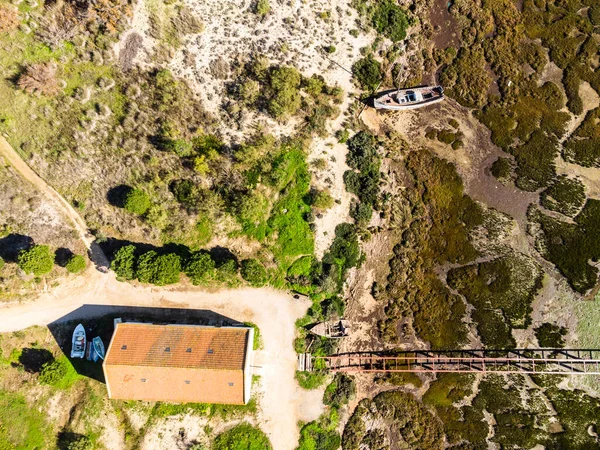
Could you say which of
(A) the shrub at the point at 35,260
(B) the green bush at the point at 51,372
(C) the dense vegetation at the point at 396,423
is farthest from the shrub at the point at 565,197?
(B) the green bush at the point at 51,372

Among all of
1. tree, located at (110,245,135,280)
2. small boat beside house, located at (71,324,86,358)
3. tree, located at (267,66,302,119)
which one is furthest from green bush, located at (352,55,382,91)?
small boat beside house, located at (71,324,86,358)

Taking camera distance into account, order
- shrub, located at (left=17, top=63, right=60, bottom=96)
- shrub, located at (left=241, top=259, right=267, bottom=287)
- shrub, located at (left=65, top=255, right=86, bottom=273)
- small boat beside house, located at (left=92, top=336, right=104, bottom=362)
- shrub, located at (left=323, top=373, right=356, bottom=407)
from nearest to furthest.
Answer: shrub, located at (left=17, top=63, right=60, bottom=96) < shrub, located at (left=65, top=255, right=86, bottom=273) < shrub, located at (left=241, top=259, right=267, bottom=287) < small boat beside house, located at (left=92, top=336, right=104, bottom=362) < shrub, located at (left=323, top=373, right=356, bottom=407)

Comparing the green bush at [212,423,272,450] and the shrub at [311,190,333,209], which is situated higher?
the shrub at [311,190,333,209]

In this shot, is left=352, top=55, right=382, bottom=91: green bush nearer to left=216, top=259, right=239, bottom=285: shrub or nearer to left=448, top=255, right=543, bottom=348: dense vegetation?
left=448, top=255, right=543, bottom=348: dense vegetation

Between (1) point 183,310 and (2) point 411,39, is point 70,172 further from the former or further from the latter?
(2) point 411,39

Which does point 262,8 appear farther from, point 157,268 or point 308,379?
point 308,379

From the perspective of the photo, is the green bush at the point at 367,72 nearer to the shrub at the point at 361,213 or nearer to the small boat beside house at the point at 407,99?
the small boat beside house at the point at 407,99
